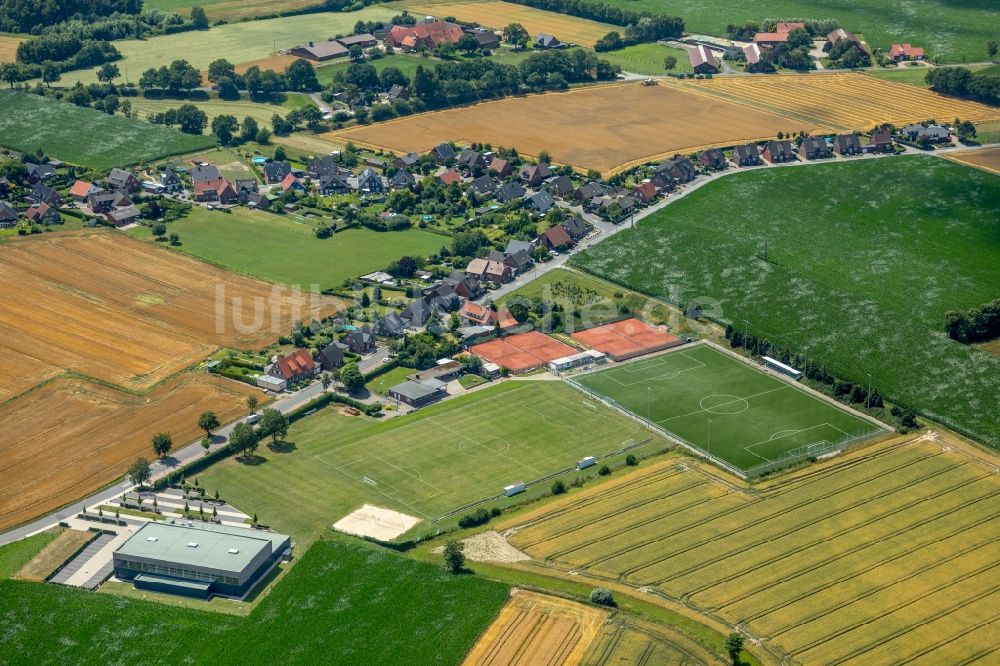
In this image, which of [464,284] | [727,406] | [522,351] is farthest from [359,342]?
[727,406]

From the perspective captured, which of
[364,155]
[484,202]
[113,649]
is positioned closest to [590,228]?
[484,202]

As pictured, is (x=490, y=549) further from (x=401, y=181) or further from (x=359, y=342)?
(x=401, y=181)

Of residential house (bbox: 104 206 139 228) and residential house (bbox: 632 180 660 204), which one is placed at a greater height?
residential house (bbox: 632 180 660 204)

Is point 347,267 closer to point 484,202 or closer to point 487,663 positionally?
point 484,202

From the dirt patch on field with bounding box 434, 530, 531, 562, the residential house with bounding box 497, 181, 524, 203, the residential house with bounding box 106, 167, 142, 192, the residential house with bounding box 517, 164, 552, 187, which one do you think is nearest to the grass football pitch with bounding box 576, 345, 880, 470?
the dirt patch on field with bounding box 434, 530, 531, 562

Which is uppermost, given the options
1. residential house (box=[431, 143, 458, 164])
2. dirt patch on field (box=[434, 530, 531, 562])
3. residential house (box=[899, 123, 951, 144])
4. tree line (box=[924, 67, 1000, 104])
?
tree line (box=[924, 67, 1000, 104])

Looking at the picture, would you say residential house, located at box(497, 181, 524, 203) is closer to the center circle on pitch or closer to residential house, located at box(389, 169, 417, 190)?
residential house, located at box(389, 169, 417, 190)

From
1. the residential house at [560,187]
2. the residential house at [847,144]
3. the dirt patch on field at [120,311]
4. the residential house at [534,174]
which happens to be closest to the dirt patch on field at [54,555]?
the dirt patch on field at [120,311]
